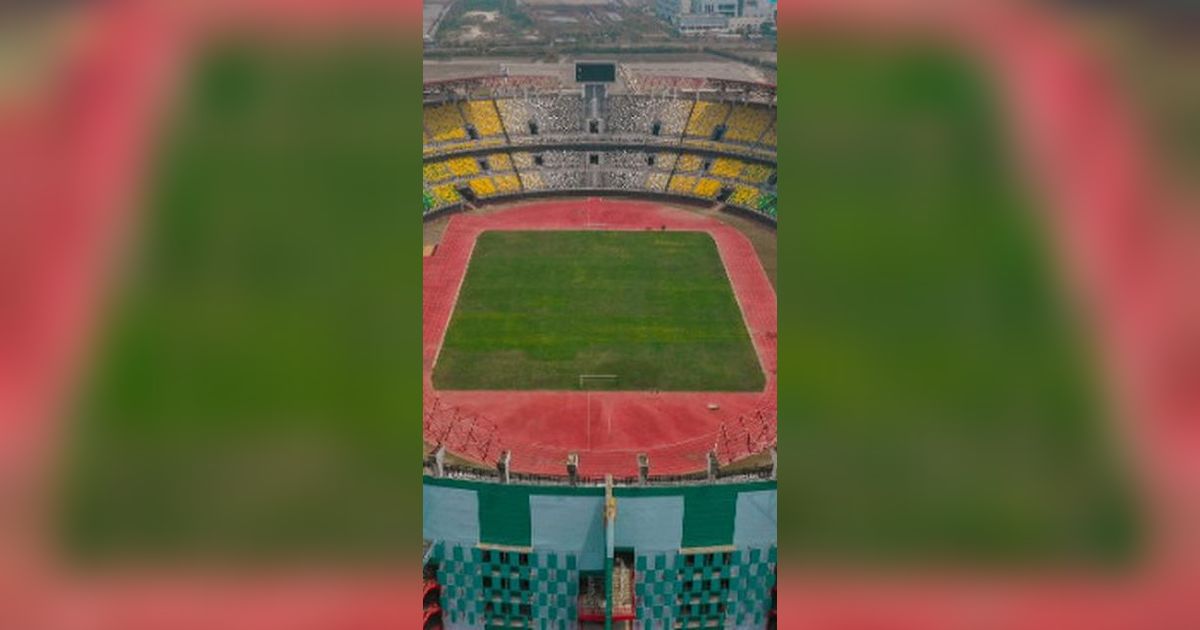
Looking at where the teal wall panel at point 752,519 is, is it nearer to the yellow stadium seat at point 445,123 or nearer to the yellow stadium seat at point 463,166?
the yellow stadium seat at point 463,166

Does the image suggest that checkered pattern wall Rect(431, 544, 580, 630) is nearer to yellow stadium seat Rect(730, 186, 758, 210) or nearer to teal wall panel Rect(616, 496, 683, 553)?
teal wall panel Rect(616, 496, 683, 553)

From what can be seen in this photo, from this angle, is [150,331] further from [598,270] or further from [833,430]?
[598,270]

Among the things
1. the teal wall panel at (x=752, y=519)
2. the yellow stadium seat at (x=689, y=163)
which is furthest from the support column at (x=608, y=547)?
the yellow stadium seat at (x=689, y=163)

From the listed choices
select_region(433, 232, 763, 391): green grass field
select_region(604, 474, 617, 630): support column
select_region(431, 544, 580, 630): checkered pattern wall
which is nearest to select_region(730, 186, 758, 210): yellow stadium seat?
select_region(433, 232, 763, 391): green grass field

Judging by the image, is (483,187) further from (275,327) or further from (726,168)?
(275,327)

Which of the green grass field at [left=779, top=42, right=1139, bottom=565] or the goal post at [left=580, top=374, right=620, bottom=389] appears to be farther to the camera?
the goal post at [left=580, top=374, right=620, bottom=389]

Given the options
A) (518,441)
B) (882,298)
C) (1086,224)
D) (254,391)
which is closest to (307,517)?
(254,391)

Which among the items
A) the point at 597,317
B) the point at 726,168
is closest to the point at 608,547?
the point at 597,317
